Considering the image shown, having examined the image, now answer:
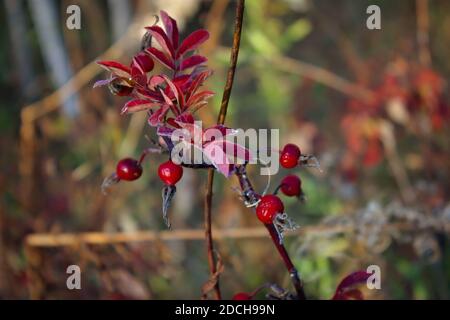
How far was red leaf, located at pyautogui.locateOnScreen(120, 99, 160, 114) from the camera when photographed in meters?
0.57

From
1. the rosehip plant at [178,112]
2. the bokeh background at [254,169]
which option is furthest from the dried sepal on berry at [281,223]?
the bokeh background at [254,169]

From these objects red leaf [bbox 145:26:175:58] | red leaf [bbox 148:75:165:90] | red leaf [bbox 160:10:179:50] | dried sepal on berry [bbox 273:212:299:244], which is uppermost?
red leaf [bbox 160:10:179:50]

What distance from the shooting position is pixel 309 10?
1.86m

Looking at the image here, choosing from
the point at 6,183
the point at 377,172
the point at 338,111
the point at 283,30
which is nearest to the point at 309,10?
the point at 283,30

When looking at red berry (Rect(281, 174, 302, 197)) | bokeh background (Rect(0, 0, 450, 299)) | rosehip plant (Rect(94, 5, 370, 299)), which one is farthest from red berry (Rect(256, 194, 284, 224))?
bokeh background (Rect(0, 0, 450, 299))

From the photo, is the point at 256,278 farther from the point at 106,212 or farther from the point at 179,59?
the point at 179,59

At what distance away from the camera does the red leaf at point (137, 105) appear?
567 millimetres

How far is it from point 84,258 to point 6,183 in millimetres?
549

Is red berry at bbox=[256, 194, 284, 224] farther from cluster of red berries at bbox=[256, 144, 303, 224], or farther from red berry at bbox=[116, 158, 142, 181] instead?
red berry at bbox=[116, 158, 142, 181]

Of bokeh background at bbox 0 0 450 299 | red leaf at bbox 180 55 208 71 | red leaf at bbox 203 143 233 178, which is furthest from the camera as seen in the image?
→ bokeh background at bbox 0 0 450 299

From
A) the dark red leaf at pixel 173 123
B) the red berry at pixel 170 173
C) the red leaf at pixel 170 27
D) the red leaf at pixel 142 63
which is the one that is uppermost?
the red leaf at pixel 170 27

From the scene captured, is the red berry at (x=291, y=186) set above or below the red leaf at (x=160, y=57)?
below

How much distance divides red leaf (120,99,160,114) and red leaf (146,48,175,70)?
5 cm

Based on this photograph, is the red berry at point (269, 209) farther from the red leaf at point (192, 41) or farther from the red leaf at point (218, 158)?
the red leaf at point (192, 41)
